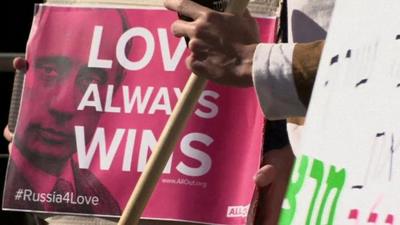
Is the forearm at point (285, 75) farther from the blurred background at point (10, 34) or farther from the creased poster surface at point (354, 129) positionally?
the blurred background at point (10, 34)

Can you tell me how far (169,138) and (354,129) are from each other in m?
0.92

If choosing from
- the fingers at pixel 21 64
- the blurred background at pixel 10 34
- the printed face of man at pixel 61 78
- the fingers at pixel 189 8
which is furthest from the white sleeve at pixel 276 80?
the blurred background at pixel 10 34

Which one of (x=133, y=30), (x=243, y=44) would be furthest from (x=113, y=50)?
(x=243, y=44)

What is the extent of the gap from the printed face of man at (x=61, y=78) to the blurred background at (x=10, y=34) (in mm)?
1381

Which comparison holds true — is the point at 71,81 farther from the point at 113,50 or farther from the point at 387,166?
the point at 387,166

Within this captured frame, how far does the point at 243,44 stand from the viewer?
2.02 metres

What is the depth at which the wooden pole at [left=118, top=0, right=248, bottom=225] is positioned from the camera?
2057 millimetres

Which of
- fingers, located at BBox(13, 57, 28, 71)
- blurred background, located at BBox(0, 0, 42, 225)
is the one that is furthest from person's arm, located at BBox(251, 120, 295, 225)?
blurred background, located at BBox(0, 0, 42, 225)

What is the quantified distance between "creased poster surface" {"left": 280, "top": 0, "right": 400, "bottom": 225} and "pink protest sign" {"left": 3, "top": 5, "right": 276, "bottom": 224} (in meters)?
1.61

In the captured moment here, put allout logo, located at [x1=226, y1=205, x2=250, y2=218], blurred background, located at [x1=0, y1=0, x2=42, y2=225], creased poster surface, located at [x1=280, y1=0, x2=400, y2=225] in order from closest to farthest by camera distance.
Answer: creased poster surface, located at [x1=280, y1=0, x2=400, y2=225] → allout logo, located at [x1=226, y1=205, x2=250, y2=218] → blurred background, located at [x1=0, y1=0, x2=42, y2=225]

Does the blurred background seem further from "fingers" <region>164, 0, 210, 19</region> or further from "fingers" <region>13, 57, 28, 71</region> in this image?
"fingers" <region>164, 0, 210, 19</region>

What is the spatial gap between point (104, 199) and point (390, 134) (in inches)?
79.5

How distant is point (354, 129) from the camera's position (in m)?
1.20

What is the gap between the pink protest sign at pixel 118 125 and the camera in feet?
9.72
